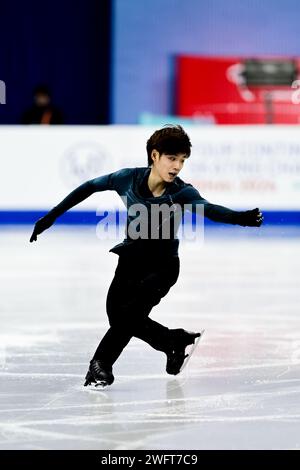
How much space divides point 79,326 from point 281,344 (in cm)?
113

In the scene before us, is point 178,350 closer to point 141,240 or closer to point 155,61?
point 141,240

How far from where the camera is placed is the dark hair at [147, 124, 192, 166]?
12.9ft

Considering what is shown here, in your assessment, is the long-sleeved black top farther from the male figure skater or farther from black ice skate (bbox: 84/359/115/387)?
black ice skate (bbox: 84/359/115/387)

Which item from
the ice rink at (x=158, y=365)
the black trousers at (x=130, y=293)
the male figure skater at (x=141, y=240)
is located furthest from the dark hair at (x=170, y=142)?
the ice rink at (x=158, y=365)

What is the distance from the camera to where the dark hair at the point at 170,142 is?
155 inches

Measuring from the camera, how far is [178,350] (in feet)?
14.4

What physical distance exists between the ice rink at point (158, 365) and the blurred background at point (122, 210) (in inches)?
0.5

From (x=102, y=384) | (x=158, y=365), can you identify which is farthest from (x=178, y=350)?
(x=102, y=384)

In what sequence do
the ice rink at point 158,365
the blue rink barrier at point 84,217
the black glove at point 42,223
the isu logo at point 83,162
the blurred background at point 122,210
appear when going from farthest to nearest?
1. the blue rink barrier at point 84,217
2. the isu logo at point 83,162
3. the black glove at point 42,223
4. the blurred background at point 122,210
5. the ice rink at point 158,365

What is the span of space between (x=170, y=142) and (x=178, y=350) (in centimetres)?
94

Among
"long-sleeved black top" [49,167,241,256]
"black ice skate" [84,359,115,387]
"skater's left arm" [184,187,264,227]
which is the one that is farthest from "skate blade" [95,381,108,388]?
"skater's left arm" [184,187,264,227]

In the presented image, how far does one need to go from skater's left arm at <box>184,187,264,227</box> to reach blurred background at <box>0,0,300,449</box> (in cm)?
67

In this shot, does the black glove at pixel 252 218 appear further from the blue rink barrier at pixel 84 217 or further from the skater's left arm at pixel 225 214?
the blue rink barrier at pixel 84 217
